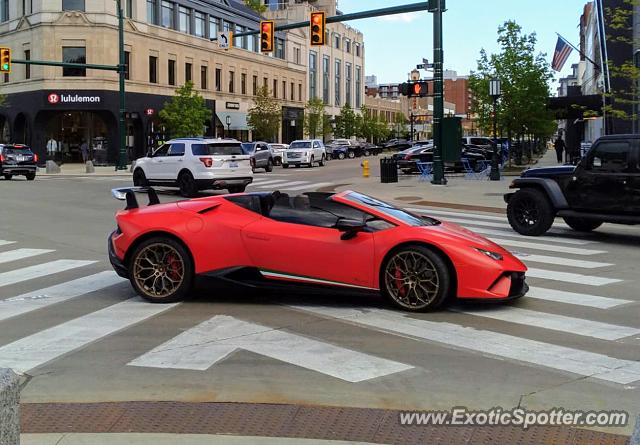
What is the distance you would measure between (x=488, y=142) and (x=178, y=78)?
26.6m

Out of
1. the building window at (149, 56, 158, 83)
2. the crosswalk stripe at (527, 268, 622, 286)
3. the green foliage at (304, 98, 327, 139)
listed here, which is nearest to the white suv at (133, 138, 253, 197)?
the crosswalk stripe at (527, 268, 622, 286)

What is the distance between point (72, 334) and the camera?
6738 mm

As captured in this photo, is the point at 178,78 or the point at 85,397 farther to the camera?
the point at 178,78

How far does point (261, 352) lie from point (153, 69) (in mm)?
52681

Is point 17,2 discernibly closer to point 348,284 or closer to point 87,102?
point 87,102

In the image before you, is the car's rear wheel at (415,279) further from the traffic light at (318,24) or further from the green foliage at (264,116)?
the green foliage at (264,116)

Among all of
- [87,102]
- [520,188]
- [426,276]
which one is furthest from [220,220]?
[87,102]

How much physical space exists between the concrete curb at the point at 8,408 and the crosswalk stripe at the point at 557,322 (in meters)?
5.14

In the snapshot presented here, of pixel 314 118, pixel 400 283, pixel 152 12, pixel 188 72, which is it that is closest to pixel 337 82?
pixel 314 118

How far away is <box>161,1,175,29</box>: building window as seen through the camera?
186 ft

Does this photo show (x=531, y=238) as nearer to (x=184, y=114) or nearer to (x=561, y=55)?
(x=184, y=114)

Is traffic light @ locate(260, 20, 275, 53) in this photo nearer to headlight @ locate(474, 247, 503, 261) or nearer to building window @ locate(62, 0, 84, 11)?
headlight @ locate(474, 247, 503, 261)

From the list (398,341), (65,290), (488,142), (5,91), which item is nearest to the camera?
(398,341)

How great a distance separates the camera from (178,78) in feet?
191
